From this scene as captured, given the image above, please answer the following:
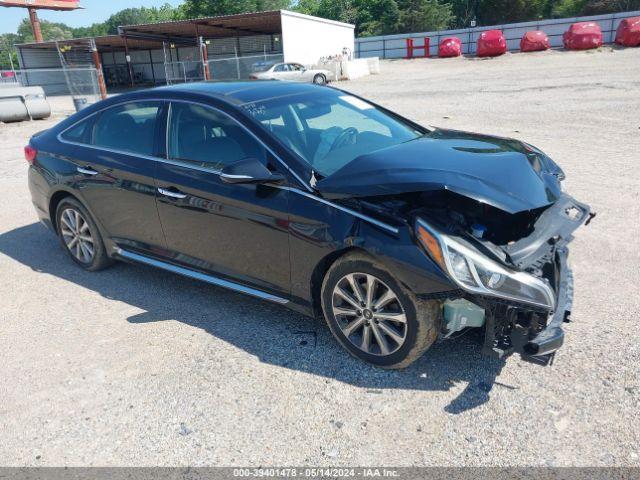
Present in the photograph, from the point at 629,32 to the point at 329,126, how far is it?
37.0 metres

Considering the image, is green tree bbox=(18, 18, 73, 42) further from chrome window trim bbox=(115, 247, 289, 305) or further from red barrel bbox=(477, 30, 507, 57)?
chrome window trim bbox=(115, 247, 289, 305)

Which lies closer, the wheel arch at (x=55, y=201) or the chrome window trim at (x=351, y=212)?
the chrome window trim at (x=351, y=212)

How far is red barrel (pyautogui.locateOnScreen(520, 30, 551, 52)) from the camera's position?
34688mm

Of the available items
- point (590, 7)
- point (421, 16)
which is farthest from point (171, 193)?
point (590, 7)

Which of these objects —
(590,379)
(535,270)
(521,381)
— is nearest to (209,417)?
(521,381)

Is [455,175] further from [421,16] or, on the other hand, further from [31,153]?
[421,16]

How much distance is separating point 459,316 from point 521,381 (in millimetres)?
587

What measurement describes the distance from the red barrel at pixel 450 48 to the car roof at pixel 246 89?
3724 cm

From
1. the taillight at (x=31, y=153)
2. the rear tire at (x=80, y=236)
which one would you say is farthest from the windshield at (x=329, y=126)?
the taillight at (x=31, y=153)

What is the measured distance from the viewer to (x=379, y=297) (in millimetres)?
3020

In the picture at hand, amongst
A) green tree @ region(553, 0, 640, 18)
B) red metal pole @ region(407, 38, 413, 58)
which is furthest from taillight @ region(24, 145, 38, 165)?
green tree @ region(553, 0, 640, 18)

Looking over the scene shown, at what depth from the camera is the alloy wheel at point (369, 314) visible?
2961 millimetres

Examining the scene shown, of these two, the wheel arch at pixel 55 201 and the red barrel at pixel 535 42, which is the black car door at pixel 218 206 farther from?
the red barrel at pixel 535 42

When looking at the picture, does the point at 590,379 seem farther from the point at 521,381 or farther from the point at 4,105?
the point at 4,105
